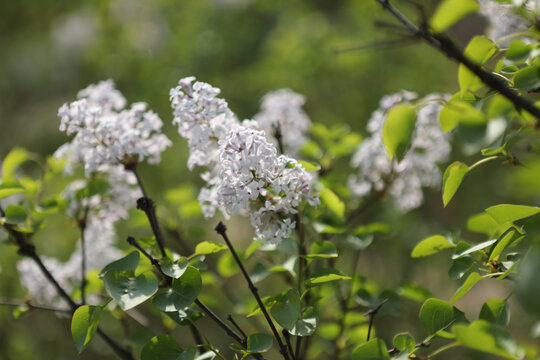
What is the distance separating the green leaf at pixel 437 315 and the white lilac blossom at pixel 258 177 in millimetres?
205

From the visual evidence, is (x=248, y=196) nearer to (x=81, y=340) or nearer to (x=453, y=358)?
(x=81, y=340)

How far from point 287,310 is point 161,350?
0.17m

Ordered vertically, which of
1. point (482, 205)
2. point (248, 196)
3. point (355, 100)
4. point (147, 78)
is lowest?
point (482, 205)

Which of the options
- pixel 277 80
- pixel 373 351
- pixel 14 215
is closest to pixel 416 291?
pixel 373 351

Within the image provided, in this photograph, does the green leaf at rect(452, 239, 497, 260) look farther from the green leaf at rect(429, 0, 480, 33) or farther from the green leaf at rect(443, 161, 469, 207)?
the green leaf at rect(429, 0, 480, 33)

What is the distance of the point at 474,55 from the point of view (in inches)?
20.4

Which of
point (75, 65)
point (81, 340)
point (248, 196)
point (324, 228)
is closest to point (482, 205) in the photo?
point (324, 228)

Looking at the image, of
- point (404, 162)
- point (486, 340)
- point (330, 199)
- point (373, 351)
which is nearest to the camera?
point (486, 340)

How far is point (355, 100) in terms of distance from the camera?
225 cm

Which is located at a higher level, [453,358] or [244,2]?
[244,2]

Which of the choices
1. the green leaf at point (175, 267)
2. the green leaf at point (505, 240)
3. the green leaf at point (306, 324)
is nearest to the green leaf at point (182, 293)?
the green leaf at point (175, 267)

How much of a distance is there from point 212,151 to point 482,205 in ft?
6.44

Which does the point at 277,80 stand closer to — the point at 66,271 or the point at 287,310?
the point at 66,271

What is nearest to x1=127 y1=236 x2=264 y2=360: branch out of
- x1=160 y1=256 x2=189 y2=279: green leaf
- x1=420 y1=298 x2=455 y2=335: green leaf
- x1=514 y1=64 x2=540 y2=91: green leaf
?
x1=160 y1=256 x2=189 y2=279: green leaf
